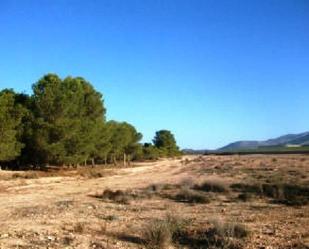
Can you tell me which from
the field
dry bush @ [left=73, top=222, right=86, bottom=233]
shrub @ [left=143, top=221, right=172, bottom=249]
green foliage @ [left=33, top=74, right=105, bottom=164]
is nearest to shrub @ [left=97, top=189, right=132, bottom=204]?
the field

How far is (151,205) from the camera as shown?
22.7 meters

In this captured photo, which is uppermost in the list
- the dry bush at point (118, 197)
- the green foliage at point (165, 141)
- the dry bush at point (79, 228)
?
the green foliage at point (165, 141)

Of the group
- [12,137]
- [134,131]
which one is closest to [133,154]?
[134,131]

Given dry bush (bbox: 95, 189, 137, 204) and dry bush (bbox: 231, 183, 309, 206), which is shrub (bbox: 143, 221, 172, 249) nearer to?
dry bush (bbox: 95, 189, 137, 204)

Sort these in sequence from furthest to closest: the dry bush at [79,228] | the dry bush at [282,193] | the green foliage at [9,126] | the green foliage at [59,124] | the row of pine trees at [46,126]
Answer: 1. the green foliage at [59,124]
2. the row of pine trees at [46,126]
3. the green foliage at [9,126]
4. the dry bush at [282,193]
5. the dry bush at [79,228]

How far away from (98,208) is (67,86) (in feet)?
117

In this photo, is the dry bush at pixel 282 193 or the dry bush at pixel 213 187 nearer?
the dry bush at pixel 282 193

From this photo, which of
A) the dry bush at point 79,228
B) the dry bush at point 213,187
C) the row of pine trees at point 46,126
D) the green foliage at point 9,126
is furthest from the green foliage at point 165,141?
the dry bush at point 79,228

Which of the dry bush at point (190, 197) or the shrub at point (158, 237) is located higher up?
the dry bush at point (190, 197)

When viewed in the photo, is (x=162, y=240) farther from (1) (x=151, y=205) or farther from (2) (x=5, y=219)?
(1) (x=151, y=205)

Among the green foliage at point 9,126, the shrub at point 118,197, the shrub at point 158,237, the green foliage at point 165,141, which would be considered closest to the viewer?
the shrub at point 158,237

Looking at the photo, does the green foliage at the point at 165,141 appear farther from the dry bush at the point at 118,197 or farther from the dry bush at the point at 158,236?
the dry bush at the point at 158,236

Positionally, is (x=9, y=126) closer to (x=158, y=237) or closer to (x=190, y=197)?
(x=190, y=197)

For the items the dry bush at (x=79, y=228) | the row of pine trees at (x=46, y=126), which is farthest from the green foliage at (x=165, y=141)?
the dry bush at (x=79, y=228)
